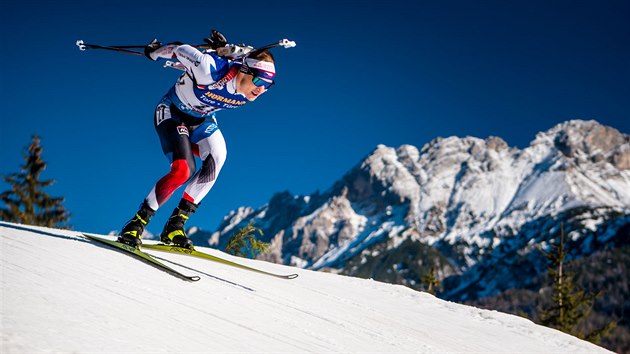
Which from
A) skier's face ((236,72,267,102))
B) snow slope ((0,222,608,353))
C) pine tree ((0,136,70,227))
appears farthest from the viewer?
pine tree ((0,136,70,227))

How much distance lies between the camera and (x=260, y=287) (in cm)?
634

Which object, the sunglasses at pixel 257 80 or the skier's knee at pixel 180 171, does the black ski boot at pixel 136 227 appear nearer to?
the skier's knee at pixel 180 171

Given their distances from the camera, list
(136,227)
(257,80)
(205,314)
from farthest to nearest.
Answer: (257,80) < (136,227) < (205,314)

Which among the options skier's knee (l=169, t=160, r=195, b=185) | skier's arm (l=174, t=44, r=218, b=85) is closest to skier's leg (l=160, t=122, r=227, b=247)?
skier's knee (l=169, t=160, r=195, b=185)

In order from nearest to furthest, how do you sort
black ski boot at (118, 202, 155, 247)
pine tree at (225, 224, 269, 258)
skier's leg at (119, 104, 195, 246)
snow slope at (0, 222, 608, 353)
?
snow slope at (0, 222, 608, 353), black ski boot at (118, 202, 155, 247), skier's leg at (119, 104, 195, 246), pine tree at (225, 224, 269, 258)

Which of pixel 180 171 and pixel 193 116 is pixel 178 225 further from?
pixel 193 116

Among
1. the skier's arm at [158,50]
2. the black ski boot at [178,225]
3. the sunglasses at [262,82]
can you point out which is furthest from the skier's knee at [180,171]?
the skier's arm at [158,50]

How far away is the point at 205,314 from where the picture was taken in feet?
13.8

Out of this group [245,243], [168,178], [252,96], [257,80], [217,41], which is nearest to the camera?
[168,178]

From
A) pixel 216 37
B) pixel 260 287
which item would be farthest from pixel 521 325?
pixel 216 37

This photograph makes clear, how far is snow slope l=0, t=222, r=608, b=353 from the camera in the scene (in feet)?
10.3

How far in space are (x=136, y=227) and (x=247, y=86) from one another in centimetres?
235

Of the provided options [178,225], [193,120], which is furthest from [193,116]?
[178,225]

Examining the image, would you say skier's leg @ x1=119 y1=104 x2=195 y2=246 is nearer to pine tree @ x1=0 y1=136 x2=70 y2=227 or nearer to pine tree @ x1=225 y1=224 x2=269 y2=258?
pine tree @ x1=225 y1=224 x2=269 y2=258
